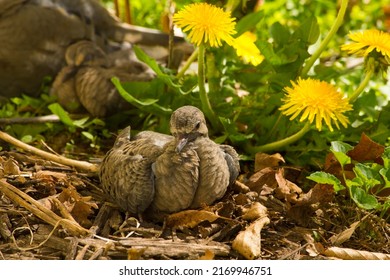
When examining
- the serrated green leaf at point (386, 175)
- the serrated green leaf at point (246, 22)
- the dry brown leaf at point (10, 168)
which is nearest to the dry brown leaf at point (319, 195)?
the serrated green leaf at point (386, 175)

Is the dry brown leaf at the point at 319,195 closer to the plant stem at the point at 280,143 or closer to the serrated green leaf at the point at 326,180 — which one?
the serrated green leaf at the point at 326,180

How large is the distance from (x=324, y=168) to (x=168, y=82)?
80 cm

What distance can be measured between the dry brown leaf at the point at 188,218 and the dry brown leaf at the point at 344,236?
0.47m

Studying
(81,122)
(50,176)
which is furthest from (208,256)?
(81,122)

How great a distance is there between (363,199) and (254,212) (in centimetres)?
43

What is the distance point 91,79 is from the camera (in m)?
3.92

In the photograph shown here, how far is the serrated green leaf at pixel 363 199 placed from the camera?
2.70 m

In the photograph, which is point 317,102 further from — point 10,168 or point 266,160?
point 10,168

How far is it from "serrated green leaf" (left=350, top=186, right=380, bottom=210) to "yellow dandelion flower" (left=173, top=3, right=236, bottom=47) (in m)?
0.82

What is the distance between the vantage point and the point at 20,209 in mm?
2865

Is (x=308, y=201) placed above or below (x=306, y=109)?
below
